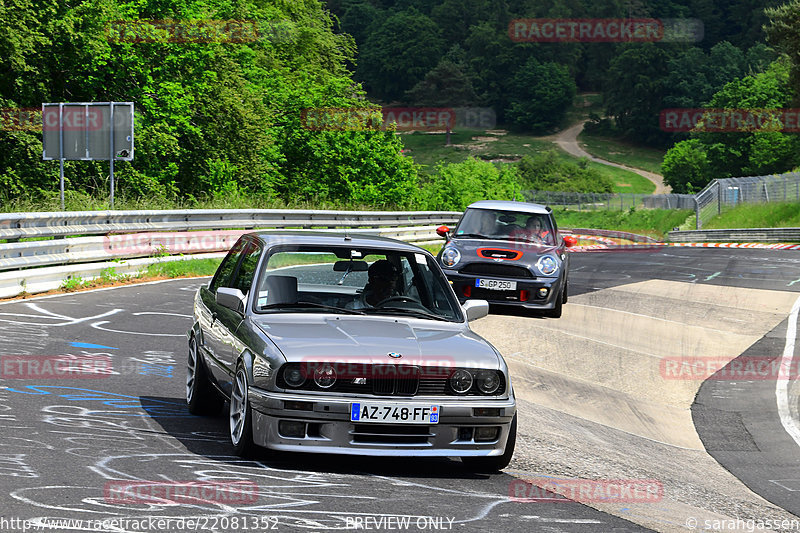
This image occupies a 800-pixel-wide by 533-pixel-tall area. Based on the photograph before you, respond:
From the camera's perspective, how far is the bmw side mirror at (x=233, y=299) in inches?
286

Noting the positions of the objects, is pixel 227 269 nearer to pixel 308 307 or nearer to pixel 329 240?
pixel 329 240

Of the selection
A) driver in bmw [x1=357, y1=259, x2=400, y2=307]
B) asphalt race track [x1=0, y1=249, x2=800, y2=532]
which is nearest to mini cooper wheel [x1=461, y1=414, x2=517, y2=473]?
asphalt race track [x1=0, y1=249, x2=800, y2=532]

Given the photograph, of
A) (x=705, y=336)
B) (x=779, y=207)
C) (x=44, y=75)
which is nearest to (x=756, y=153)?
(x=779, y=207)

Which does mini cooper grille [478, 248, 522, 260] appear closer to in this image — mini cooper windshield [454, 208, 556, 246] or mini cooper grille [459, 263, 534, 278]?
mini cooper grille [459, 263, 534, 278]

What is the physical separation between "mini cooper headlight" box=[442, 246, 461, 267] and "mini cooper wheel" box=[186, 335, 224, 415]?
8139 millimetres

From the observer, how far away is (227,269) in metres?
8.46

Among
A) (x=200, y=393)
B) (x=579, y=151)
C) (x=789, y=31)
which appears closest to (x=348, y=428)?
(x=200, y=393)

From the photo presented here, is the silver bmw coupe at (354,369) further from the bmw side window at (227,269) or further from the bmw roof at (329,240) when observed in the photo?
the bmw side window at (227,269)

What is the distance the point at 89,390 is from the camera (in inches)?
346

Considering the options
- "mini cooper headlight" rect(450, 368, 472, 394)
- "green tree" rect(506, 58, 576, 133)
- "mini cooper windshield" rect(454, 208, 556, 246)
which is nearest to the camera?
"mini cooper headlight" rect(450, 368, 472, 394)

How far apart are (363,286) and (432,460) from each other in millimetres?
1324

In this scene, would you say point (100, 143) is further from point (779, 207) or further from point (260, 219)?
point (779, 207)

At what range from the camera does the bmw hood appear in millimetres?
6391

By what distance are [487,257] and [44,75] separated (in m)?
20.1
